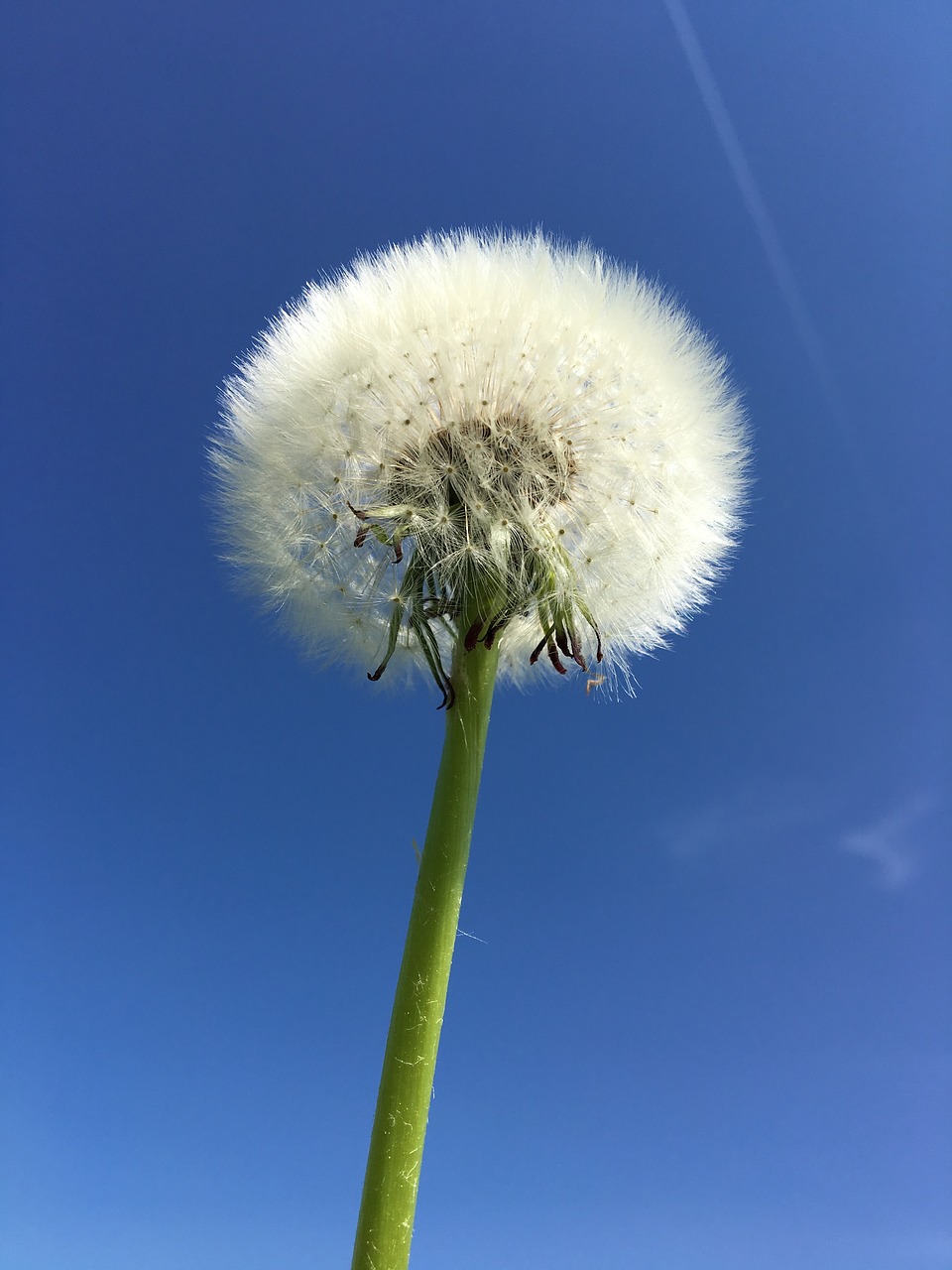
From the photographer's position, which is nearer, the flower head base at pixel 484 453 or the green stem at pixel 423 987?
the green stem at pixel 423 987

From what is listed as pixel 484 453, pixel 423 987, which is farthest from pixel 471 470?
pixel 423 987

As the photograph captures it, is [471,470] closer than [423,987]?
No

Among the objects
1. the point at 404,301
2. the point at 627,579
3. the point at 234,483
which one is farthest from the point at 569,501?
the point at 234,483

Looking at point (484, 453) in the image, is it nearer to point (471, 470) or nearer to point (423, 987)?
point (471, 470)

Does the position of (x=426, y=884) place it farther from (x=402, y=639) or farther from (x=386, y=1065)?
(x=402, y=639)

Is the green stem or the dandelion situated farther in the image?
the dandelion
